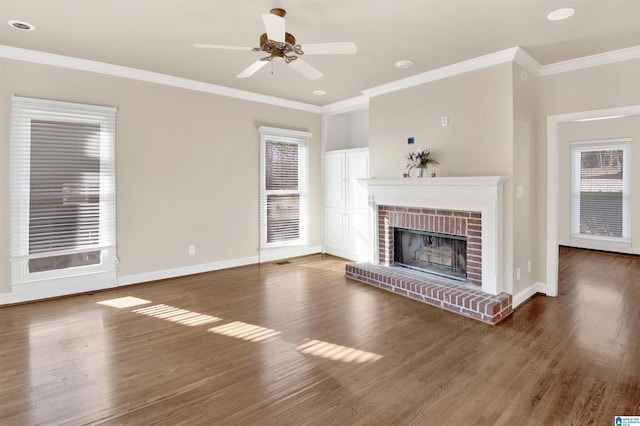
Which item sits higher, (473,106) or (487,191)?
(473,106)

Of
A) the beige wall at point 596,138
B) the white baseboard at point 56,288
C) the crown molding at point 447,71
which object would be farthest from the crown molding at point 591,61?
the white baseboard at point 56,288

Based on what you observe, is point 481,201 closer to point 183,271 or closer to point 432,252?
point 432,252

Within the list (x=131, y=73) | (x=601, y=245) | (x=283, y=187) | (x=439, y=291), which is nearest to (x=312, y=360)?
(x=439, y=291)

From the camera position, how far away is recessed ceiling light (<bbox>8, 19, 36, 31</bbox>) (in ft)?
10.2

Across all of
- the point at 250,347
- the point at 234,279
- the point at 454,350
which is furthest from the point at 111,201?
the point at 454,350

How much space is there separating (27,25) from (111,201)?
195 centimetres

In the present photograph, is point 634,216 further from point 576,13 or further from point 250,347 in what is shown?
point 250,347

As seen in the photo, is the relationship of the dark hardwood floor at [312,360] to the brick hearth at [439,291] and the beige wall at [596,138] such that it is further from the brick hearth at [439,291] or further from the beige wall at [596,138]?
the beige wall at [596,138]

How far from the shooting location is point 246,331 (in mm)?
3109

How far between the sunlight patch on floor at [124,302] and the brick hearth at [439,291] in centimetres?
266

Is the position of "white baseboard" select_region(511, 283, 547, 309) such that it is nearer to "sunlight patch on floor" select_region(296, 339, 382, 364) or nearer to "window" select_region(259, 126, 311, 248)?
"sunlight patch on floor" select_region(296, 339, 382, 364)

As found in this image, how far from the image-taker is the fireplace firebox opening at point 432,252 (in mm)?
4184

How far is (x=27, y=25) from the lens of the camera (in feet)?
10.4

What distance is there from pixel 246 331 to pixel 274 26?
2510 mm
